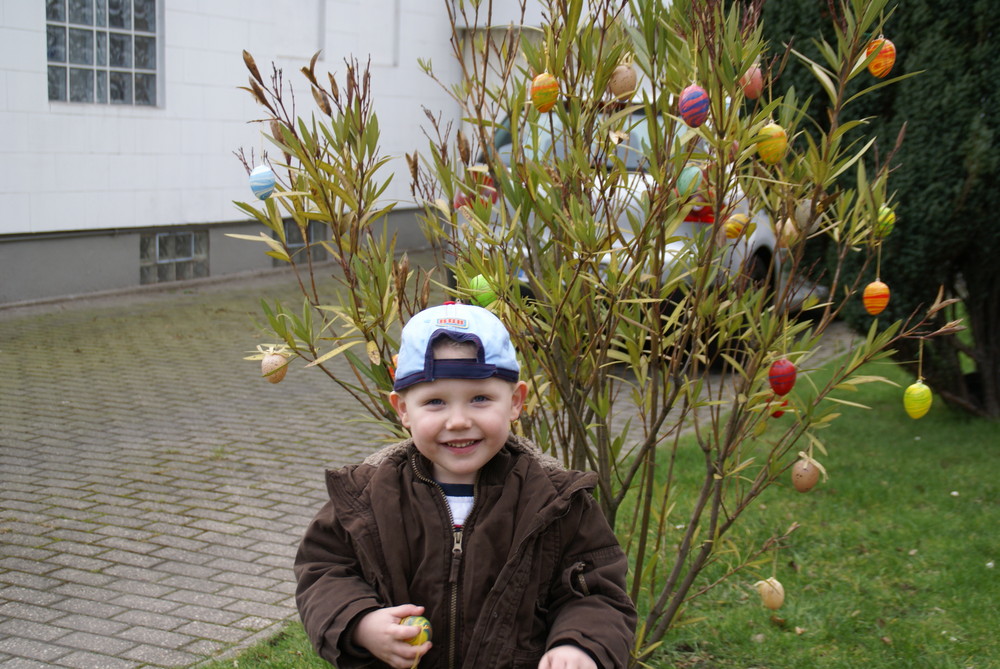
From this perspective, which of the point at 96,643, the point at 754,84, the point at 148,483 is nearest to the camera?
the point at 754,84

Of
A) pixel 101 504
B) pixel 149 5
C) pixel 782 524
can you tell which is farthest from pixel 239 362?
pixel 782 524

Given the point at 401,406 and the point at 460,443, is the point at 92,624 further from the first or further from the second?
the point at 460,443

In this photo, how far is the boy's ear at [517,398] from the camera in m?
2.47

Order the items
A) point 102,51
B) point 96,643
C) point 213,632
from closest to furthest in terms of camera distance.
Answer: point 96,643
point 213,632
point 102,51

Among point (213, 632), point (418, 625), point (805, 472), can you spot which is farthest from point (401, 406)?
point (213, 632)

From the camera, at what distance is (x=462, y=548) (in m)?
2.30

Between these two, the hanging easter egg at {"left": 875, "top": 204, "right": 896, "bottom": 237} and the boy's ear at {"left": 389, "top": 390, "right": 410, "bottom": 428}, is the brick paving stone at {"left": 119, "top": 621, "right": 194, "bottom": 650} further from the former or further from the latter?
the hanging easter egg at {"left": 875, "top": 204, "right": 896, "bottom": 237}

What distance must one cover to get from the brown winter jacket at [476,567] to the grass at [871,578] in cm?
126

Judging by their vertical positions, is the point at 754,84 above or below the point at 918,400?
above

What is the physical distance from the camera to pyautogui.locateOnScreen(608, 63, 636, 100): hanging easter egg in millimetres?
3102

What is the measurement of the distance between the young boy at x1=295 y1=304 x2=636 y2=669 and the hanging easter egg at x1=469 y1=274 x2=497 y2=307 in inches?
26.8

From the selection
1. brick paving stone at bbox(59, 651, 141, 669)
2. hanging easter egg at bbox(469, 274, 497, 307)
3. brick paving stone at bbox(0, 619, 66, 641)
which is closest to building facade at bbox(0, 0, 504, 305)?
brick paving stone at bbox(0, 619, 66, 641)

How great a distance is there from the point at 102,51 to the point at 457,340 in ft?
32.8

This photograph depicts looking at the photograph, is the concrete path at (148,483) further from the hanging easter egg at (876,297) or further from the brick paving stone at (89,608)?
the hanging easter egg at (876,297)
